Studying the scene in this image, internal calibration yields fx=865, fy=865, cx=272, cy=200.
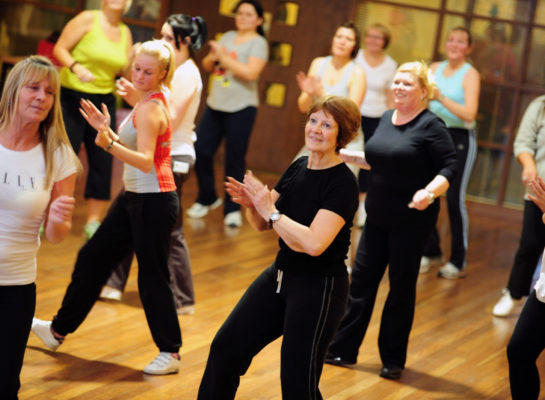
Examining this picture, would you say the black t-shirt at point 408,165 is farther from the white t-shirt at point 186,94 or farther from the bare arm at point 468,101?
the bare arm at point 468,101

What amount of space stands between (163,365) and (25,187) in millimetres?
1172

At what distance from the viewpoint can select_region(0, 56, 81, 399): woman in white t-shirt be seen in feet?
8.77

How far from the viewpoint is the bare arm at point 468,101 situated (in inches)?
214

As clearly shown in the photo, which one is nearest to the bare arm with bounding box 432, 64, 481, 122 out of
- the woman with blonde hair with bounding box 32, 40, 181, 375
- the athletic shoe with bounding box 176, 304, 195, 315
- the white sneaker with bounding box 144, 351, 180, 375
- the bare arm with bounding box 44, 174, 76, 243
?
the athletic shoe with bounding box 176, 304, 195, 315

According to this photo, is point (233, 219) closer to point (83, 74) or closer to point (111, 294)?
point (83, 74)

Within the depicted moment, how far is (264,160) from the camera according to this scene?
28.4 ft

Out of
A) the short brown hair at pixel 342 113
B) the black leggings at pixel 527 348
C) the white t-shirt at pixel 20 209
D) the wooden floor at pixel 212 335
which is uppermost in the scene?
the short brown hair at pixel 342 113

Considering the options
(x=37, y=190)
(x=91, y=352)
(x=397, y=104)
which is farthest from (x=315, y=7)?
(x=37, y=190)

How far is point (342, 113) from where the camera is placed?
277 centimetres

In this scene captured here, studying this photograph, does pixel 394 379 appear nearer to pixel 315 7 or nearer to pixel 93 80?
pixel 93 80

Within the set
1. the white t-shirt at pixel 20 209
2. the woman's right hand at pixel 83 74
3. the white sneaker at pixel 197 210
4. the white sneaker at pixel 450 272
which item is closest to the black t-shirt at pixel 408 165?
the white t-shirt at pixel 20 209

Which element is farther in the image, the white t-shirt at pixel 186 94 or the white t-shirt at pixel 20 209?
the white t-shirt at pixel 186 94

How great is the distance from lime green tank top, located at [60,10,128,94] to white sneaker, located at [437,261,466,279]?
8.07ft

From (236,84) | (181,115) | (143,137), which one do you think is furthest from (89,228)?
(143,137)
